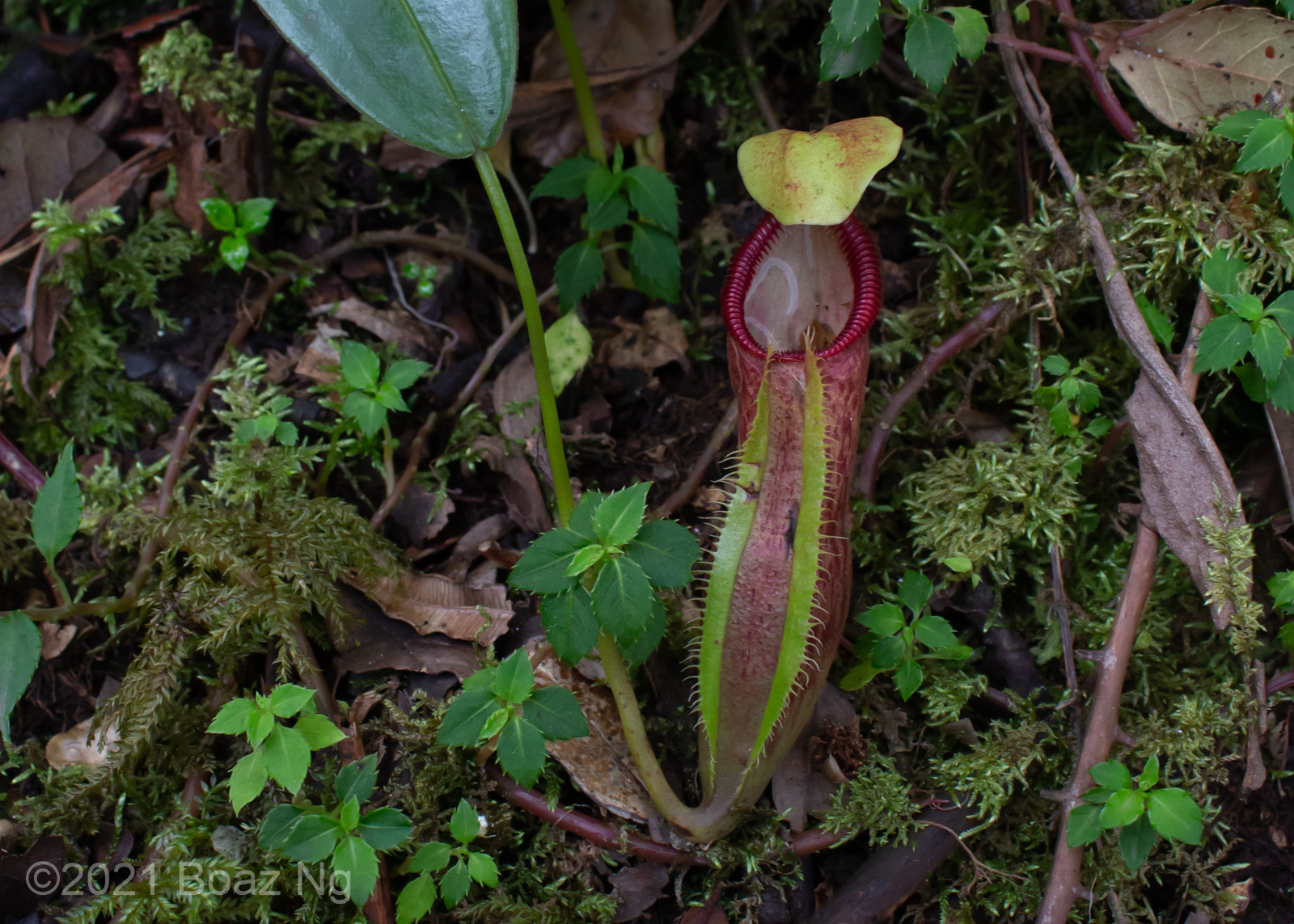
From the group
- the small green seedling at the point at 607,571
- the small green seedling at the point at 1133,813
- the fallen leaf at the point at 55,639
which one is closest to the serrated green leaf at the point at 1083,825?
the small green seedling at the point at 1133,813

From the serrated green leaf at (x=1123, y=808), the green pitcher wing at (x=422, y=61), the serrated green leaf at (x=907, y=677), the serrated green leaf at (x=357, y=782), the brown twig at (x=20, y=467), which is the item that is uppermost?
the green pitcher wing at (x=422, y=61)

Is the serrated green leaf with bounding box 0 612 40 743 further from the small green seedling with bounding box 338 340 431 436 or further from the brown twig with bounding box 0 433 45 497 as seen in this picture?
the small green seedling with bounding box 338 340 431 436

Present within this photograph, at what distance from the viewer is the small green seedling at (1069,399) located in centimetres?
175

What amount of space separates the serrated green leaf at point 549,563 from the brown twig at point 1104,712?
1.00 meters

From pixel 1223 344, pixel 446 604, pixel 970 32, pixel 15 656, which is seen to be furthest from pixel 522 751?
pixel 970 32

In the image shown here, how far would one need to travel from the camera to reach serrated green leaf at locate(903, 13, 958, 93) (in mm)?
1628

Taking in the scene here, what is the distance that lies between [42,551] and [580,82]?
1.51m

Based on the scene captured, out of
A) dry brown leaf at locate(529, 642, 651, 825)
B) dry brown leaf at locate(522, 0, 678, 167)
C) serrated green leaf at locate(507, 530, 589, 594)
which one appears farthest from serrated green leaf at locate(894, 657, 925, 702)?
dry brown leaf at locate(522, 0, 678, 167)

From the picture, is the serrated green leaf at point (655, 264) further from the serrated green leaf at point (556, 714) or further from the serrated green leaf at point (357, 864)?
the serrated green leaf at point (357, 864)

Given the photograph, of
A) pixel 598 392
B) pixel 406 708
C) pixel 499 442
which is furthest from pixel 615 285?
pixel 406 708

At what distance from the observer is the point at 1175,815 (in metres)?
1.39

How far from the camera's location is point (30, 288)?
206cm

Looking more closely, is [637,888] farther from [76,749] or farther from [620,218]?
[620,218]

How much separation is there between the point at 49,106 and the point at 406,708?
1872 millimetres
